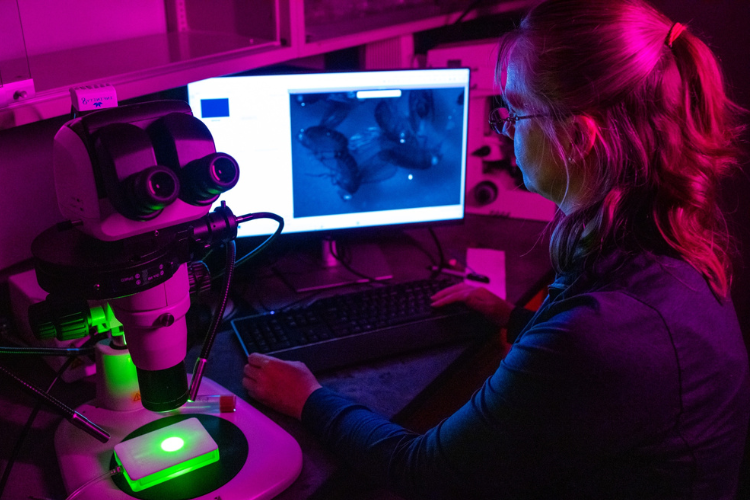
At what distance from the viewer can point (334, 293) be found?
4.53ft

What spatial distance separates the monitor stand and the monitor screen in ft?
0.35

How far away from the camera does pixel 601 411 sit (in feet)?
2.42

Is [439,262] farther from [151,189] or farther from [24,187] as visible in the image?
[151,189]

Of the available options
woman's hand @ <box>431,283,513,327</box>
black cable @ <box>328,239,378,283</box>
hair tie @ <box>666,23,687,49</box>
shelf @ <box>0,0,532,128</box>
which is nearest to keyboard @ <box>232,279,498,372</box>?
woman's hand @ <box>431,283,513,327</box>

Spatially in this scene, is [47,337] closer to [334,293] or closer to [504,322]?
[334,293]

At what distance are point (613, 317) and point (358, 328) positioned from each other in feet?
1.79

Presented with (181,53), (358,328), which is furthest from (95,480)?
(181,53)

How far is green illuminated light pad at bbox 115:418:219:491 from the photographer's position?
2.50ft

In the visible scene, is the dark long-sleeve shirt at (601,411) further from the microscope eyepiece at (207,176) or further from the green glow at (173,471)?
the microscope eyepiece at (207,176)

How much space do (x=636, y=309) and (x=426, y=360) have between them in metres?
0.46

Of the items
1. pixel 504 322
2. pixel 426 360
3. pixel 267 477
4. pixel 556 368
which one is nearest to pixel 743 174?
pixel 504 322

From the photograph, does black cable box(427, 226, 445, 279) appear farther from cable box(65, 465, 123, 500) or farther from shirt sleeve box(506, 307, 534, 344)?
cable box(65, 465, 123, 500)

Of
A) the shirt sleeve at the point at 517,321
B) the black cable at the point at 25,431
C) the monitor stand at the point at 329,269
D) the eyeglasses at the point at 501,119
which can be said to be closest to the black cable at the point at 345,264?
the monitor stand at the point at 329,269

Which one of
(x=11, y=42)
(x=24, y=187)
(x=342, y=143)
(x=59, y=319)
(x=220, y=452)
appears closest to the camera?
(x=59, y=319)
